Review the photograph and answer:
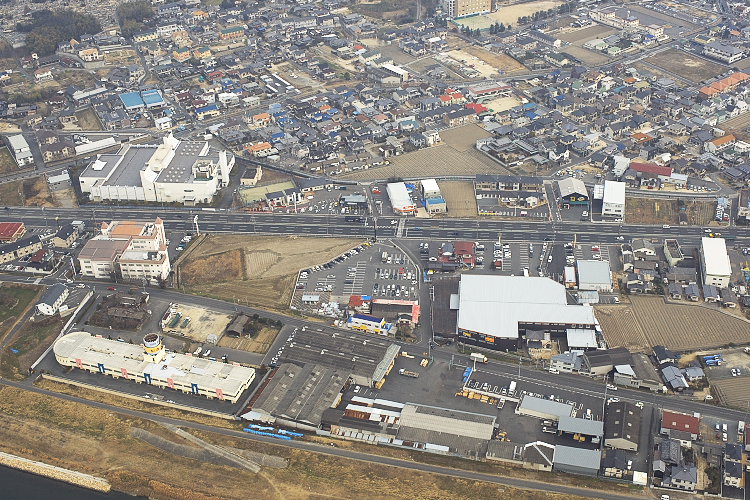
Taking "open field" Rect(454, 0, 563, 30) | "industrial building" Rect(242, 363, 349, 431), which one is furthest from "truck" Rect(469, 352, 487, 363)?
"open field" Rect(454, 0, 563, 30)

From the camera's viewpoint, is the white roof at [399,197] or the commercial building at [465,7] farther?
the commercial building at [465,7]

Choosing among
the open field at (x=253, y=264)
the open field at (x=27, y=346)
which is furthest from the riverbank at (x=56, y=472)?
the open field at (x=253, y=264)

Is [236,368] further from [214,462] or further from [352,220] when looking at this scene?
[352,220]

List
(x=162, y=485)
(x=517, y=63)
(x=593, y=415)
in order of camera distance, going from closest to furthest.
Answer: (x=162, y=485)
(x=593, y=415)
(x=517, y=63)

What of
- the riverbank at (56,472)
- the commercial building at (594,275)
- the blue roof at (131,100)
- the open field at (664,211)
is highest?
the blue roof at (131,100)

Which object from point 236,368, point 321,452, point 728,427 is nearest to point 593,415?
point 728,427

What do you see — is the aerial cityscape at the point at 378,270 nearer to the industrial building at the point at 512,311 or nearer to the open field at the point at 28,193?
the industrial building at the point at 512,311

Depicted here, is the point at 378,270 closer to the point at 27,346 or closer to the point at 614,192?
the point at 614,192

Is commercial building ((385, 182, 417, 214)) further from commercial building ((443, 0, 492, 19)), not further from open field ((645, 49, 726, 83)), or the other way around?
commercial building ((443, 0, 492, 19))
